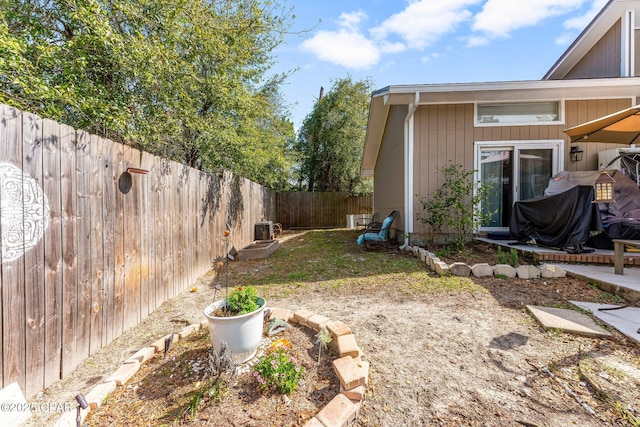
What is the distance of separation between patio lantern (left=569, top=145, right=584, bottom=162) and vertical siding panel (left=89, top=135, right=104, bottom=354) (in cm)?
753

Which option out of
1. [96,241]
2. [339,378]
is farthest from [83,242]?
[339,378]

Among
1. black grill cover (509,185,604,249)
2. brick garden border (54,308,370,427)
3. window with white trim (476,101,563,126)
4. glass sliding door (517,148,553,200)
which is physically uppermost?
window with white trim (476,101,563,126)

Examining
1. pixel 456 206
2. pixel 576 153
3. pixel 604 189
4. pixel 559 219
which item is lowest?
pixel 559 219

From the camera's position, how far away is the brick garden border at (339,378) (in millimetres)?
1396

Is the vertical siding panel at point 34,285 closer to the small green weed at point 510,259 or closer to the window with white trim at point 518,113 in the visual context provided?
the small green weed at point 510,259

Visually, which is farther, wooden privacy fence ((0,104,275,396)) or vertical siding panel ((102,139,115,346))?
vertical siding panel ((102,139,115,346))

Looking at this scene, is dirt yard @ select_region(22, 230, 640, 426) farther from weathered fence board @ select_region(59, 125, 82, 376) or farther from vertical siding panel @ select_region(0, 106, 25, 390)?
vertical siding panel @ select_region(0, 106, 25, 390)

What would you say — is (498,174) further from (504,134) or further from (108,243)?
(108,243)

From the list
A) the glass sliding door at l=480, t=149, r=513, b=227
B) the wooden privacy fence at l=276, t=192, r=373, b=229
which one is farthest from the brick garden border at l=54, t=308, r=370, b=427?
the wooden privacy fence at l=276, t=192, r=373, b=229

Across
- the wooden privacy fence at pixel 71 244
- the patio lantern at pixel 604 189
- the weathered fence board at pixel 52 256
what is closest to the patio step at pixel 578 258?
the patio lantern at pixel 604 189

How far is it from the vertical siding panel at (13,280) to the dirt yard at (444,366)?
31cm

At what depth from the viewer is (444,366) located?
1.90 meters

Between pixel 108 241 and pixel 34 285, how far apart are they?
69 centimetres

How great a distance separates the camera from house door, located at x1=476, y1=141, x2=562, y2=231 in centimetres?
551
